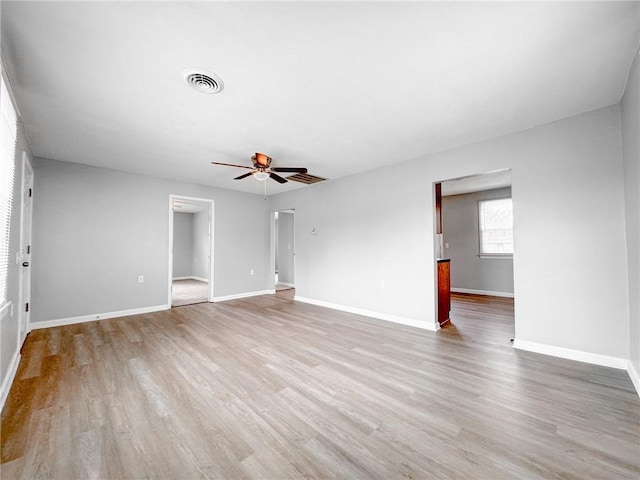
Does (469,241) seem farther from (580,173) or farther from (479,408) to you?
(479,408)

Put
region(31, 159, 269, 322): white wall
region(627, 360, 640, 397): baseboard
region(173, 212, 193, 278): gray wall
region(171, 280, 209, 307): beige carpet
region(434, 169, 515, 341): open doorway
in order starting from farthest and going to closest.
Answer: region(173, 212, 193, 278): gray wall
region(434, 169, 515, 341): open doorway
region(171, 280, 209, 307): beige carpet
region(31, 159, 269, 322): white wall
region(627, 360, 640, 397): baseboard

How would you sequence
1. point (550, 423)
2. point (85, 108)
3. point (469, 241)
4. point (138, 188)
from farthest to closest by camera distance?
point (469, 241) < point (138, 188) < point (85, 108) < point (550, 423)

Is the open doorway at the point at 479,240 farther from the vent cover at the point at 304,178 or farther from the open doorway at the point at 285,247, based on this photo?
the open doorway at the point at 285,247

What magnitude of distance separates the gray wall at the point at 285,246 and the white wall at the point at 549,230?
13.4 ft

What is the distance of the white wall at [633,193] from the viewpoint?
2023 mm

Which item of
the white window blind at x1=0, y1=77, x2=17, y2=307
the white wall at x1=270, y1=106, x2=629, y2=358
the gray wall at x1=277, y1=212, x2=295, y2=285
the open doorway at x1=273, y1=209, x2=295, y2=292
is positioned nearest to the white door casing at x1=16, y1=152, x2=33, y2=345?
the white window blind at x1=0, y1=77, x2=17, y2=307

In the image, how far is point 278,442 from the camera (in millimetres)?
1567

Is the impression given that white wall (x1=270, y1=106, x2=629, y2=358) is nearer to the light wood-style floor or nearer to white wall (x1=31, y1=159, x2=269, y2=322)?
the light wood-style floor

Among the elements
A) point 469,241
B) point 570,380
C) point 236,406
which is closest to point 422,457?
point 236,406

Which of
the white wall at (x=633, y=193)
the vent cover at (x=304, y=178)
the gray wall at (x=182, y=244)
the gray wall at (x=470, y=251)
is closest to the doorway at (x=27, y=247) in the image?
the vent cover at (x=304, y=178)

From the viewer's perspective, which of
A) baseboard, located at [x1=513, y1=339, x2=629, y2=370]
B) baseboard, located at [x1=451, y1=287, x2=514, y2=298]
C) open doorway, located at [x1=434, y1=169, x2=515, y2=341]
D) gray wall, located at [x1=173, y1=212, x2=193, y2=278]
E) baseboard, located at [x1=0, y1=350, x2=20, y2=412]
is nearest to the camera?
baseboard, located at [x1=0, y1=350, x2=20, y2=412]

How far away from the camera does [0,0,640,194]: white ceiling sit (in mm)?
1517

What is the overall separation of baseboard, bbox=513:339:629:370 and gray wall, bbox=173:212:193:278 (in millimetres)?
9840

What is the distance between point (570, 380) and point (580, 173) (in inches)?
78.3
